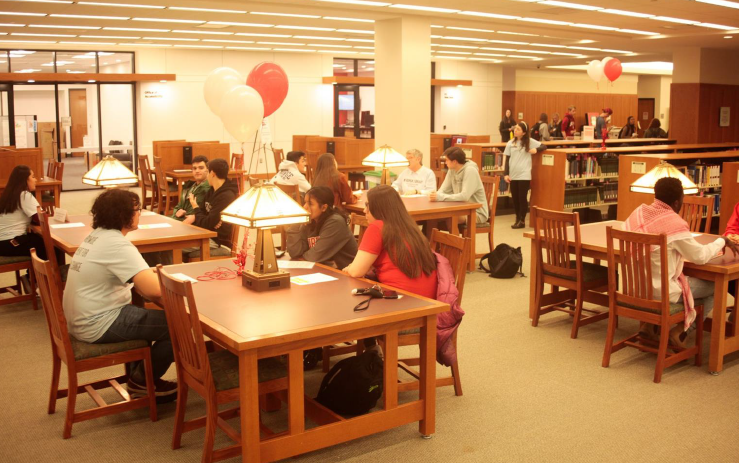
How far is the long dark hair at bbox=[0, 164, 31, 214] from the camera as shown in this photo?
19.5ft

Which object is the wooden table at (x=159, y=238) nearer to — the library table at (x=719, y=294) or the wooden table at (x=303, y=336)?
the wooden table at (x=303, y=336)

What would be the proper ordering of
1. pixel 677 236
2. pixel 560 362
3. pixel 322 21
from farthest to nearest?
pixel 322 21
pixel 560 362
pixel 677 236

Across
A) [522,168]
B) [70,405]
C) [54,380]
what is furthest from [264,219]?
[522,168]

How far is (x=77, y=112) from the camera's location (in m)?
15.7

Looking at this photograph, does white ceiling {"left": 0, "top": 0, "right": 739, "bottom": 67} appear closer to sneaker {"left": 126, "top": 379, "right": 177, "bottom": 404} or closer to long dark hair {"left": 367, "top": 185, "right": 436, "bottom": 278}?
long dark hair {"left": 367, "top": 185, "right": 436, "bottom": 278}

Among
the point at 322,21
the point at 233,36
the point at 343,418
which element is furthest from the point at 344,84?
the point at 343,418

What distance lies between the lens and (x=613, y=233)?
177 inches

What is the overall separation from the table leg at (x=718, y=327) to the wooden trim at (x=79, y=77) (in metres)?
13.2

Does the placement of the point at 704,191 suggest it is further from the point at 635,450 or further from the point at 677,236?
the point at 635,450

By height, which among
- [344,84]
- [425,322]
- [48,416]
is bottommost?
[48,416]

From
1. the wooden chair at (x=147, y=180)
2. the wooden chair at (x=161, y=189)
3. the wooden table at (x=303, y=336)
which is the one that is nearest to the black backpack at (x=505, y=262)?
the wooden table at (x=303, y=336)

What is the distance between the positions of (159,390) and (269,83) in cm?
324

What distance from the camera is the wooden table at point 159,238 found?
17.4ft

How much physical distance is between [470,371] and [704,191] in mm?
6627
